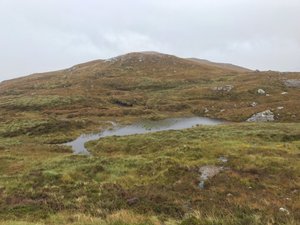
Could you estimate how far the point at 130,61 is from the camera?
148000mm

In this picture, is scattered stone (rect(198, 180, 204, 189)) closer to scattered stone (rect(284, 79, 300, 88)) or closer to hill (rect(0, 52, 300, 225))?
hill (rect(0, 52, 300, 225))

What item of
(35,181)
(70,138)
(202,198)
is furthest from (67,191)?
(70,138)

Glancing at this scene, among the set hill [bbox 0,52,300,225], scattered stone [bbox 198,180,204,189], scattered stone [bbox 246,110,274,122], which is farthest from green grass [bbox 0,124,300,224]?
scattered stone [bbox 246,110,274,122]

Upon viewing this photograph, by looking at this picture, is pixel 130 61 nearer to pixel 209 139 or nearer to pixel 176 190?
pixel 209 139

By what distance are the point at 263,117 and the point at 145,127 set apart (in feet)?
63.9

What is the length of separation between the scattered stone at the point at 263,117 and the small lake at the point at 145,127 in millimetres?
5366

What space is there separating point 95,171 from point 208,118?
38776 mm

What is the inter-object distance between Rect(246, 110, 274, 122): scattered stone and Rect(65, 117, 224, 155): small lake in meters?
5.37

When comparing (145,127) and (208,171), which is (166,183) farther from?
(145,127)

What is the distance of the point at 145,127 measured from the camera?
57.7 meters

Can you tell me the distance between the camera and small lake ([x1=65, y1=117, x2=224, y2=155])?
52591 millimetres

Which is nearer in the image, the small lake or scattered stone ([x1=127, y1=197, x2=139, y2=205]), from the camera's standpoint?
scattered stone ([x1=127, y1=197, x2=139, y2=205])

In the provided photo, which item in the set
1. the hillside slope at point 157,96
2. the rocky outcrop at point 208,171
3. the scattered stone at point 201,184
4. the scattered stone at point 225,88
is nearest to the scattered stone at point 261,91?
the hillside slope at point 157,96

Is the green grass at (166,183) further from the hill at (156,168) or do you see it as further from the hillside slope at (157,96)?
the hillside slope at (157,96)
